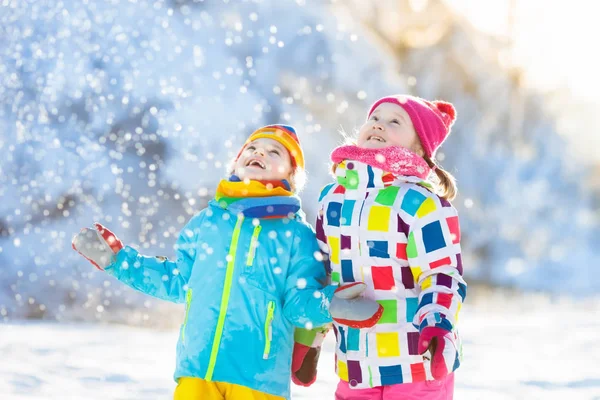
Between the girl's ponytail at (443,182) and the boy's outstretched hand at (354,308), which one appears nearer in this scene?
→ the boy's outstretched hand at (354,308)

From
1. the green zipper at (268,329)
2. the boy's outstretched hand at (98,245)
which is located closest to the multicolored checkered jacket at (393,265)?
the green zipper at (268,329)

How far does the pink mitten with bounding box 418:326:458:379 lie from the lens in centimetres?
200

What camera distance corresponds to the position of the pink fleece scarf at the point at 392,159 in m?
2.42

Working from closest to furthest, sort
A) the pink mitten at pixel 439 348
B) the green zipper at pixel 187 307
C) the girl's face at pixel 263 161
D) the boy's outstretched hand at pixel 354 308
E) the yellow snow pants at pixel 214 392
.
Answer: the pink mitten at pixel 439 348, the boy's outstretched hand at pixel 354 308, the yellow snow pants at pixel 214 392, the green zipper at pixel 187 307, the girl's face at pixel 263 161

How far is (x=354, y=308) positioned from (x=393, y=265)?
0.75 feet

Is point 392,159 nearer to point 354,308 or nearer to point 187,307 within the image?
point 354,308

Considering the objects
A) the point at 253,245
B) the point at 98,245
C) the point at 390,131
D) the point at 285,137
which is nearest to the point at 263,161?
the point at 285,137

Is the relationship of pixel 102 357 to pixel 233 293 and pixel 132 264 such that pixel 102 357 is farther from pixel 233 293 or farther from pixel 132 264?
pixel 233 293

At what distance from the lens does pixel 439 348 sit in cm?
202

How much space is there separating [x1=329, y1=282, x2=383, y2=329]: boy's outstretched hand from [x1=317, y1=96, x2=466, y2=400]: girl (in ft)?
0.31

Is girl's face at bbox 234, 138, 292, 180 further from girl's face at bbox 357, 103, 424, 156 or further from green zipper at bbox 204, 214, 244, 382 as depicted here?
girl's face at bbox 357, 103, 424, 156

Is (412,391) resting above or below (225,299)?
below

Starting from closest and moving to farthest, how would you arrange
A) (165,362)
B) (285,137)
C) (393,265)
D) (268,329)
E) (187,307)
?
(393,265), (268,329), (187,307), (285,137), (165,362)

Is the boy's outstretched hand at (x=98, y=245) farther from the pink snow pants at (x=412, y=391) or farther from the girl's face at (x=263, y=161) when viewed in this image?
the pink snow pants at (x=412, y=391)
